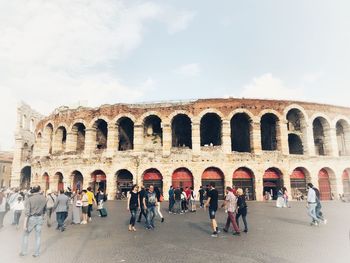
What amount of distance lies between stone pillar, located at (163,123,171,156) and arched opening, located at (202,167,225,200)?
13.3ft

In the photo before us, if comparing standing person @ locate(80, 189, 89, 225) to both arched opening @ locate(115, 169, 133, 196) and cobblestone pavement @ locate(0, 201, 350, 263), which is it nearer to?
cobblestone pavement @ locate(0, 201, 350, 263)

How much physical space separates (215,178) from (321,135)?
45.7 feet

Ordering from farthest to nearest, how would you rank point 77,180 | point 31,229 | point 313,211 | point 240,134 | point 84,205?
point 240,134 → point 77,180 → point 84,205 → point 313,211 → point 31,229

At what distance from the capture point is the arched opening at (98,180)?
85.0 feet

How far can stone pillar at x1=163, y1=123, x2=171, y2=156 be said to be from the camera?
24.7m

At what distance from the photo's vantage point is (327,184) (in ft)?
86.8

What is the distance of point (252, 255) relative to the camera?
6.77 metres

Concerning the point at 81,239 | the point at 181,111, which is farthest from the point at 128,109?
→ the point at 81,239

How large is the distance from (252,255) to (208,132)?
2228cm

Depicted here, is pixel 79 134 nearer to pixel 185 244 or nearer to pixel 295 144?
pixel 185 244

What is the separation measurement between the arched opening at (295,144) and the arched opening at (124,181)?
58.8 ft

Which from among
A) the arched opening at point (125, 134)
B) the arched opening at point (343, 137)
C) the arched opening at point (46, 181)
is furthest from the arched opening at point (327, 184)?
the arched opening at point (46, 181)

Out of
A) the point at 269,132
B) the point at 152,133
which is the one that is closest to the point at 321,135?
the point at 269,132

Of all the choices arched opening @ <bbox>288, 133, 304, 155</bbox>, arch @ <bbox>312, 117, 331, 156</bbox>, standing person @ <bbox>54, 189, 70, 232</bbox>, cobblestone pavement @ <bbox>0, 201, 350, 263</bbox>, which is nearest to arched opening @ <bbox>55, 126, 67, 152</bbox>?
cobblestone pavement @ <bbox>0, 201, 350, 263</bbox>
